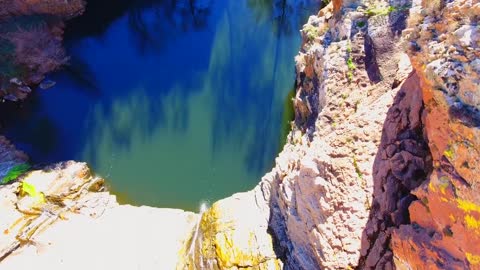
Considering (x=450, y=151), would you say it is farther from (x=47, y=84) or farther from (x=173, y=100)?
(x=47, y=84)

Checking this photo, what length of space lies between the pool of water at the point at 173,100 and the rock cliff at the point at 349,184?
33.3 inches

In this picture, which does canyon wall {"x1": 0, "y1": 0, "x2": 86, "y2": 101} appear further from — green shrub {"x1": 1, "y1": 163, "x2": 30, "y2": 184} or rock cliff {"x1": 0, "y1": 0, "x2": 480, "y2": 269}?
rock cliff {"x1": 0, "y1": 0, "x2": 480, "y2": 269}

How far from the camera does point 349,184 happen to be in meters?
4.75

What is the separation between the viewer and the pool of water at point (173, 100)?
8609 mm

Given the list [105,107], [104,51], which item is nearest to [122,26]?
[104,51]

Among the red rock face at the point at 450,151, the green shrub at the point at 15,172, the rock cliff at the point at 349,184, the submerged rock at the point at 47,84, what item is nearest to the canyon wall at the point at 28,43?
the submerged rock at the point at 47,84

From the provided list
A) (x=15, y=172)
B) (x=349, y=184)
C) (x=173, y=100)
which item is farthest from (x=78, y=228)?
(x=349, y=184)

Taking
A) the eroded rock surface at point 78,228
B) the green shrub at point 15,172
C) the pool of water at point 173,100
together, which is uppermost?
the pool of water at point 173,100

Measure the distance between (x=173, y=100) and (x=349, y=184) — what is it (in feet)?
20.1

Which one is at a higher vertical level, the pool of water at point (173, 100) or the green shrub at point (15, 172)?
the pool of water at point (173, 100)

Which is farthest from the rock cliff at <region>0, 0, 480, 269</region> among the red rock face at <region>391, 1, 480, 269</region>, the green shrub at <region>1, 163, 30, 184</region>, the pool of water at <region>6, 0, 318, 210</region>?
the pool of water at <region>6, 0, 318, 210</region>

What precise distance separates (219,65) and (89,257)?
5.73 metres

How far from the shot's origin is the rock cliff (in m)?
3.25

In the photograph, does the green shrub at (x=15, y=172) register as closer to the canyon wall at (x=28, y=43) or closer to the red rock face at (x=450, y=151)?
A: the canyon wall at (x=28, y=43)
